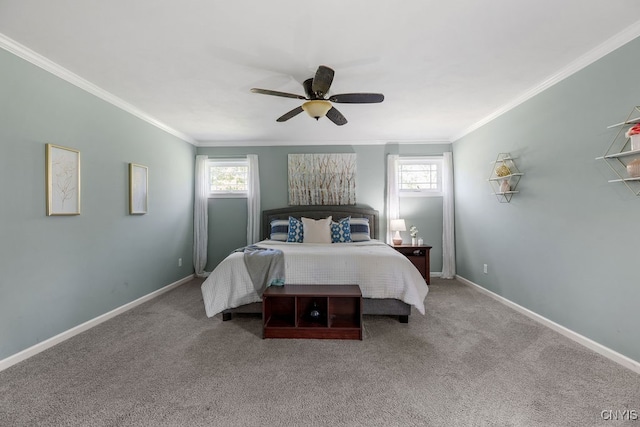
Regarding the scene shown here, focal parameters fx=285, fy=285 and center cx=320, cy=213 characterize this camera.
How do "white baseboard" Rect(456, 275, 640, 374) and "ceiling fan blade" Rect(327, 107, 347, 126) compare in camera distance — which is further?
"ceiling fan blade" Rect(327, 107, 347, 126)

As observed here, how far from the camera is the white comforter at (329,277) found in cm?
285

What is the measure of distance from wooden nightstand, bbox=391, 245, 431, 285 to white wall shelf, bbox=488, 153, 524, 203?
1.30 metres

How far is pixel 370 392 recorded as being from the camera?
5.97 ft

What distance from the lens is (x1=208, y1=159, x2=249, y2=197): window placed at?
5.19m

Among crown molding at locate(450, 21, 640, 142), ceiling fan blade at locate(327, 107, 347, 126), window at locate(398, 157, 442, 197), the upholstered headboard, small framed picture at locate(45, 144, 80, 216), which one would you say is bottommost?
the upholstered headboard

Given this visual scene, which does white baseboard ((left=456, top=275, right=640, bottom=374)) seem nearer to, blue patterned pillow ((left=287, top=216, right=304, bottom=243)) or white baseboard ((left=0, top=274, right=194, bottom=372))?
blue patterned pillow ((left=287, top=216, right=304, bottom=243))

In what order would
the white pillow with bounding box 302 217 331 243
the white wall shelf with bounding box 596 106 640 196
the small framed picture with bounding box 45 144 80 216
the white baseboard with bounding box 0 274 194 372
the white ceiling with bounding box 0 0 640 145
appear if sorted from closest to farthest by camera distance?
the white ceiling with bounding box 0 0 640 145
the white wall shelf with bounding box 596 106 640 196
the white baseboard with bounding box 0 274 194 372
the small framed picture with bounding box 45 144 80 216
the white pillow with bounding box 302 217 331 243

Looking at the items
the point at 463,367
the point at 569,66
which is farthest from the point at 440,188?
the point at 463,367

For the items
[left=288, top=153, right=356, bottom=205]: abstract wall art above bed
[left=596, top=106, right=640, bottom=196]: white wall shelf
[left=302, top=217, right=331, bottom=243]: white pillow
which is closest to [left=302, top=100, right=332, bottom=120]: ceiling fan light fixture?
[left=302, top=217, right=331, bottom=243]: white pillow

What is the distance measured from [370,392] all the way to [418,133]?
3.99 metres

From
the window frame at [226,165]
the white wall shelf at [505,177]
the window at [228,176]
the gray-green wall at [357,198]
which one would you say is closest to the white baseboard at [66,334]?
the gray-green wall at [357,198]

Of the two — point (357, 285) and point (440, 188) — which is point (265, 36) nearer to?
point (357, 285)

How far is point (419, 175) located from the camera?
200 inches

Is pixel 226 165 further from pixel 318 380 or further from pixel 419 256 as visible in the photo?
pixel 318 380
